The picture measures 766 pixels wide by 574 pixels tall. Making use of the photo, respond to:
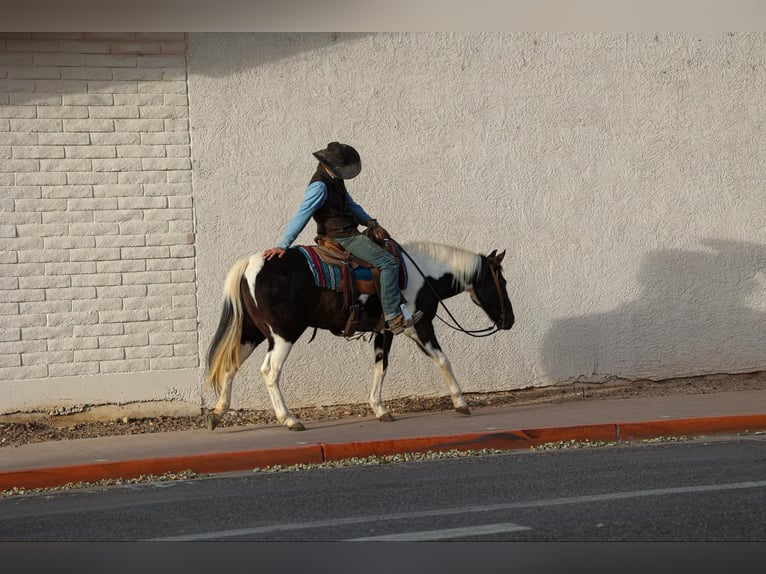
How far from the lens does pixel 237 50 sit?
10586mm

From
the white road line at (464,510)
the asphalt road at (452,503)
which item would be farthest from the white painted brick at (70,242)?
the white road line at (464,510)

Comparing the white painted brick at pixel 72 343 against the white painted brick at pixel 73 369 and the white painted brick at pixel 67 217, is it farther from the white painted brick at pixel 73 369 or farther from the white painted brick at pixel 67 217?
the white painted brick at pixel 67 217

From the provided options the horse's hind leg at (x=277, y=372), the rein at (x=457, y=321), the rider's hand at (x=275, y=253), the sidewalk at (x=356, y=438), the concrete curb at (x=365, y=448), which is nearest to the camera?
the concrete curb at (x=365, y=448)

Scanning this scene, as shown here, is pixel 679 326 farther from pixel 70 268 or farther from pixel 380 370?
pixel 70 268

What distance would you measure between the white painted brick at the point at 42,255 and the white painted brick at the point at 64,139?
1.01m

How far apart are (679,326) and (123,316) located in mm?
5790

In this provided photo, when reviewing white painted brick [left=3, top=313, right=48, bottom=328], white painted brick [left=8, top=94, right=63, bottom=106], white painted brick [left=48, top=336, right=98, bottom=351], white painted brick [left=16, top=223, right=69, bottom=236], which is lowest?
white painted brick [left=48, top=336, right=98, bottom=351]

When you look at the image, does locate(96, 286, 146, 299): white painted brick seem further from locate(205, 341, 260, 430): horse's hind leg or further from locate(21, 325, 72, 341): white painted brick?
locate(205, 341, 260, 430): horse's hind leg

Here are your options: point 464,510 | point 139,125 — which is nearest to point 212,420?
point 139,125

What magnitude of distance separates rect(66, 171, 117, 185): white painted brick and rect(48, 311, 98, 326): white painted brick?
1228 mm

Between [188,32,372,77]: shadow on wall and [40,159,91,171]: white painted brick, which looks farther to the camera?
[188,32,372,77]: shadow on wall

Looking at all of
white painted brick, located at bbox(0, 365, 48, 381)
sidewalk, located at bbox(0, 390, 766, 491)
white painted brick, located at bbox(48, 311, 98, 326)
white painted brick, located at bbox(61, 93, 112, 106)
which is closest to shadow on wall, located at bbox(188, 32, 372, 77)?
white painted brick, located at bbox(61, 93, 112, 106)

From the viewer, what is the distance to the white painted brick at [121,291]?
10.3 metres

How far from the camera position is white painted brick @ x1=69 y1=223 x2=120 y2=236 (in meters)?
10.2
